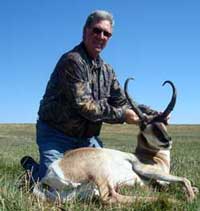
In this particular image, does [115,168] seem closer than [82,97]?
Yes

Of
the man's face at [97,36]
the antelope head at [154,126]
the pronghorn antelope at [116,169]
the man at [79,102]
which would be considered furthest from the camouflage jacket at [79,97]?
the pronghorn antelope at [116,169]

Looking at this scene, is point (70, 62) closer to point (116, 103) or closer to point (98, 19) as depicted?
point (98, 19)

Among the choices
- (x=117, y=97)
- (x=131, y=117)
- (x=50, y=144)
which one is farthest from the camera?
(x=117, y=97)

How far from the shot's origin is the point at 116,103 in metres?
8.49

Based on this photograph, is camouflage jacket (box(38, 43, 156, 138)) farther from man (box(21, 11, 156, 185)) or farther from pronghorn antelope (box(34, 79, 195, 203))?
pronghorn antelope (box(34, 79, 195, 203))

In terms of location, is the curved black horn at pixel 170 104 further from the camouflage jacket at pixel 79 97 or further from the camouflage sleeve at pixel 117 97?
the camouflage sleeve at pixel 117 97

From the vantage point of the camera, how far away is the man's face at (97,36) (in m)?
7.55

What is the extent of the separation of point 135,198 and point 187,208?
78 cm

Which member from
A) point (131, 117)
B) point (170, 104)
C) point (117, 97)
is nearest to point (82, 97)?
point (131, 117)

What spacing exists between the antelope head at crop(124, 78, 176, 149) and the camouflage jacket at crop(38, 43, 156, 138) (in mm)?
260

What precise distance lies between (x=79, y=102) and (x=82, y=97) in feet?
0.26

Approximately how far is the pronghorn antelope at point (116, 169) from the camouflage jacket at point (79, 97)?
1.64 feet

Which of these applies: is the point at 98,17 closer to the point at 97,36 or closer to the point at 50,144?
the point at 97,36

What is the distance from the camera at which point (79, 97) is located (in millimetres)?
7105
